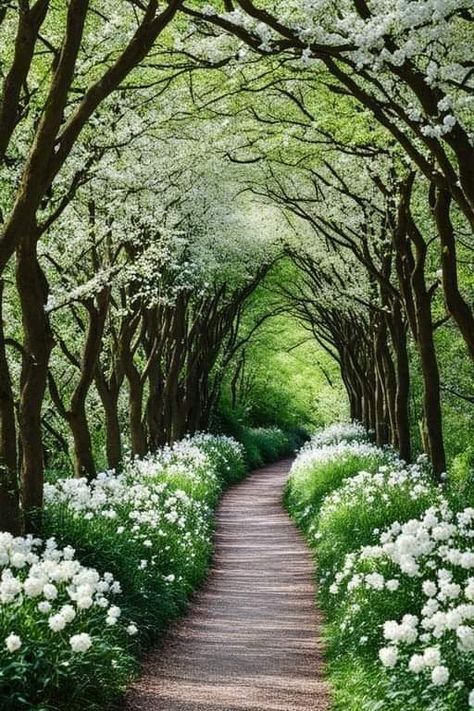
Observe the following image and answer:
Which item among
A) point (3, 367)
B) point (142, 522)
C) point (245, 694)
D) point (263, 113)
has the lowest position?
point (245, 694)

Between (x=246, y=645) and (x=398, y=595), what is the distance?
2.23 m

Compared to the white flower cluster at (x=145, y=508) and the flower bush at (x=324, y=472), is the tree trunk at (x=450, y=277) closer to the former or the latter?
the white flower cluster at (x=145, y=508)

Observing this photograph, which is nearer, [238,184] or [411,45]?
[411,45]

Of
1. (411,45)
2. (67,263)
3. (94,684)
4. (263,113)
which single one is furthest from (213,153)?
(94,684)

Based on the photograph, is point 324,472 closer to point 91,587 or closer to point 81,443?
point 81,443

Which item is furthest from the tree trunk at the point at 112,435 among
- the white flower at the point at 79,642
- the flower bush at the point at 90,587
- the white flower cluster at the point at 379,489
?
the white flower at the point at 79,642

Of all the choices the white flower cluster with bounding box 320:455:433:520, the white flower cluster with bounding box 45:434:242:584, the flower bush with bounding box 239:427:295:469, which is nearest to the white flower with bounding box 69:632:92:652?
the white flower cluster with bounding box 45:434:242:584

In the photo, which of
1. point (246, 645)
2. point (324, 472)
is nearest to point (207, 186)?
point (324, 472)

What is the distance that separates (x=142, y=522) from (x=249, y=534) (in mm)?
7620

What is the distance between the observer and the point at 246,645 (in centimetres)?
992

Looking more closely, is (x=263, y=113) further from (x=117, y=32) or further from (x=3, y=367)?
(x=3, y=367)

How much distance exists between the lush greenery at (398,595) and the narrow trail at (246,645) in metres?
0.31

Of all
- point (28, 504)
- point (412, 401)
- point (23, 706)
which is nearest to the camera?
point (23, 706)

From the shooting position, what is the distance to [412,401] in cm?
3762
